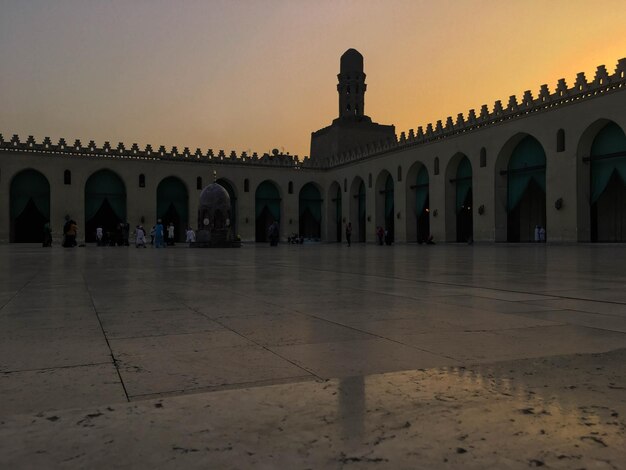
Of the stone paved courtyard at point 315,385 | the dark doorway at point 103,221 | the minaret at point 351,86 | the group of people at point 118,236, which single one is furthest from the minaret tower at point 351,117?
the stone paved courtyard at point 315,385

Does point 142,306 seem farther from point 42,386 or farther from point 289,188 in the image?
point 289,188

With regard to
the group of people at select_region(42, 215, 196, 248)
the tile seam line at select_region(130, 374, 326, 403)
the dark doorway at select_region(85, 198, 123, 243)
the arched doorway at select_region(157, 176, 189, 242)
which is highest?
the arched doorway at select_region(157, 176, 189, 242)

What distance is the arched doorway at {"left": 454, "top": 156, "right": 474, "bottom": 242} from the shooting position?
35.4 meters

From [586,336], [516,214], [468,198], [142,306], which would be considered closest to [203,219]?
[468,198]

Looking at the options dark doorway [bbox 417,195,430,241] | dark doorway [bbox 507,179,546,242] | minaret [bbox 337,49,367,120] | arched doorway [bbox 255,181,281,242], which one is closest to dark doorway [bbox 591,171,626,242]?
dark doorway [bbox 507,179,546,242]

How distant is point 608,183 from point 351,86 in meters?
32.6

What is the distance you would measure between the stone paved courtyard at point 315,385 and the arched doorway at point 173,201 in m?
41.5

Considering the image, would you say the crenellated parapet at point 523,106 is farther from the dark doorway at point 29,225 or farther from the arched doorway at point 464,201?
the dark doorway at point 29,225

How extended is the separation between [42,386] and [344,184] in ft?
153

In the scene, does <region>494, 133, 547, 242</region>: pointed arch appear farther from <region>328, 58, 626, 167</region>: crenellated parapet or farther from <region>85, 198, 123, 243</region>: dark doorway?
<region>85, 198, 123, 243</region>: dark doorway

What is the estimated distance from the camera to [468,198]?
35.9 meters

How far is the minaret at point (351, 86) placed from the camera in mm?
56062

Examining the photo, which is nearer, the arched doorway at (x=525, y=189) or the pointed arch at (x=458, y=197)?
the arched doorway at (x=525, y=189)

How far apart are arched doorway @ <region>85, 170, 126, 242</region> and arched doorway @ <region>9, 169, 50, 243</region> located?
2.91 metres
